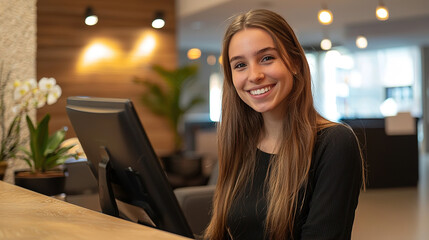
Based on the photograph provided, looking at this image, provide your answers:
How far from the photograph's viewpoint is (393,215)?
263 inches

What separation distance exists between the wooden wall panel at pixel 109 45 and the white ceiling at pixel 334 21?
72 cm

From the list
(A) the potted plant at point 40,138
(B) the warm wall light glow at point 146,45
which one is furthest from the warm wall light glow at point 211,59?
(A) the potted plant at point 40,138

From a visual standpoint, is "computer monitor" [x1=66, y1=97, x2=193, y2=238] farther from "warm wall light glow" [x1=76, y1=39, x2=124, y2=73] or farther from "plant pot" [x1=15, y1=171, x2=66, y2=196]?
"warm wall light glow" [x1=76, y1=39, x2=124, y2=73]

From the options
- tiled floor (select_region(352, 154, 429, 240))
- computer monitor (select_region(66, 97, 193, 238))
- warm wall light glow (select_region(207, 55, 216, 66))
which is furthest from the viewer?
warm wall light glow (select_region(207, 55, 216, 66))

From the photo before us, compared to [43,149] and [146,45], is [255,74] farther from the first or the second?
[146,45]

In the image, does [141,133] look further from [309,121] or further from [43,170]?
[43,170]

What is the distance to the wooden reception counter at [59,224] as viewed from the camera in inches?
46.2

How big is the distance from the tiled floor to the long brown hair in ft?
11.8

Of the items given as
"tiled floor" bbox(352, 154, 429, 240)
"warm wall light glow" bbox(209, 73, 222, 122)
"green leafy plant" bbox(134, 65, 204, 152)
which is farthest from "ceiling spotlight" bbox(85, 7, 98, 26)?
"warm wall light glow" bbox(209, 73, 222, 122)

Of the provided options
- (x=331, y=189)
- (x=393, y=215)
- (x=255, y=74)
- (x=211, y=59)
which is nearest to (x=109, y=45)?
(x=393, y=215)

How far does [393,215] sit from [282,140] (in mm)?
5225

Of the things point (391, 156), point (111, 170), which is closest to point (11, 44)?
point (111, 170)

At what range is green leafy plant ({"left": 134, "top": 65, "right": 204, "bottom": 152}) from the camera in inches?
368

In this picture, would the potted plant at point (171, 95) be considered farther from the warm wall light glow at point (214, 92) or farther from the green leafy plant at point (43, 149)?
the warm wall light glow at point (214, 92)
